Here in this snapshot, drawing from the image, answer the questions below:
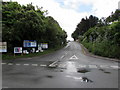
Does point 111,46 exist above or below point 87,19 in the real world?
below

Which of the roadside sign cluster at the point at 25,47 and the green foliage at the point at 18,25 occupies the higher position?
the green foliage at the point at 18,25

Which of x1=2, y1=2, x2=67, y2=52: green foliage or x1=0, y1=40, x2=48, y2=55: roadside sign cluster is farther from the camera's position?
x1=2, y1=2, x2=67, y2=52: green foliage

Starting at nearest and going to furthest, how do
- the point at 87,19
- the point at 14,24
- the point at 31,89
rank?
the point at 31,89 < the point at 14,24 < the point at 87,19

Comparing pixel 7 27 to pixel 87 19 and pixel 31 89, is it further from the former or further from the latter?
pixel 87 19

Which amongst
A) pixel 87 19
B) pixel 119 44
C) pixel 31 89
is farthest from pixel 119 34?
pixel 87 19

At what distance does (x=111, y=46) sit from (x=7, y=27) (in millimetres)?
15992

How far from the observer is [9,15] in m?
20.9

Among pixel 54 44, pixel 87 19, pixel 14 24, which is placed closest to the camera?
pixel 14 24

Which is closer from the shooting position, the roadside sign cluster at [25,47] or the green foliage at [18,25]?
the roadside sign cluster at [25,47]

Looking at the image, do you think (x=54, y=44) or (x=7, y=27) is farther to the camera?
(x=54, y=44)

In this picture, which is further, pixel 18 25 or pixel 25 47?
pixel 25 47

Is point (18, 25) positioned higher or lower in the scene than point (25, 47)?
higher

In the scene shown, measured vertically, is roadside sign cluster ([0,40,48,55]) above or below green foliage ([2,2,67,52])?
below

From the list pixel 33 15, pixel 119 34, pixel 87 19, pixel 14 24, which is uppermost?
pixel 87 19
